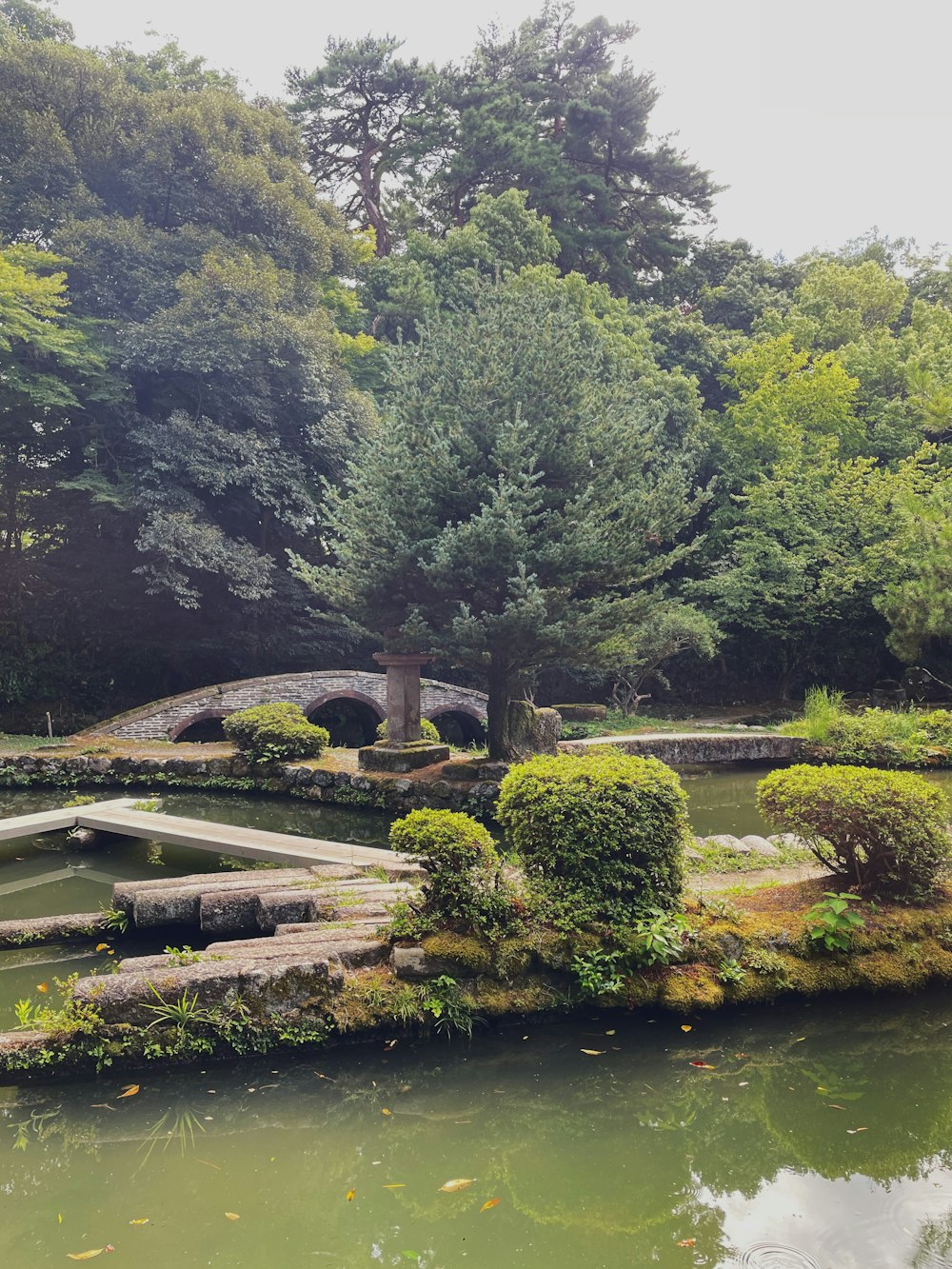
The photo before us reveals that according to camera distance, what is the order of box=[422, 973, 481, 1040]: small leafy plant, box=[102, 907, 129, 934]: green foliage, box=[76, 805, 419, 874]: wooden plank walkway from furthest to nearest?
box=[76, 805, 419, 874]: wooden plank walkway
box=[102, 907, 129, 934]: green foliage
box=[422, 973, 481, 1040]: small leafy plant

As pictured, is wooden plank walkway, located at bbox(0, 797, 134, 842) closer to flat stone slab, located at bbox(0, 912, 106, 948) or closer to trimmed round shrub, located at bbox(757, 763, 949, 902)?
flat stone slab, located at bbox(0, 912, 106, 948)

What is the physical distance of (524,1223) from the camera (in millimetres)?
3221

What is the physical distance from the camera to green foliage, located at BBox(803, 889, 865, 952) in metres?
5.04

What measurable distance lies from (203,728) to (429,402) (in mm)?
10182

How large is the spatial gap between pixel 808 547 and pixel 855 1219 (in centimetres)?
1877

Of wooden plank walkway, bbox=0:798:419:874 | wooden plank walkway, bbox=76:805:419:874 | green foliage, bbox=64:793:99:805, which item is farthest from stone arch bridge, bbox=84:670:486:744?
wooden plank walkway, bbox=76:805:419:874

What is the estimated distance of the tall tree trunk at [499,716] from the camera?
11977 millimetres

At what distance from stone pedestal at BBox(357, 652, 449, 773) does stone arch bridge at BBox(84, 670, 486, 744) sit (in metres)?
4.81

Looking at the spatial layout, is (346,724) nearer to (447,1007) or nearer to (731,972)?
(447,1007)

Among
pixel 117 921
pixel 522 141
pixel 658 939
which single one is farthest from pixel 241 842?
pixel 522 141

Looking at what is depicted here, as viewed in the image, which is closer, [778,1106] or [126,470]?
[778,1106]

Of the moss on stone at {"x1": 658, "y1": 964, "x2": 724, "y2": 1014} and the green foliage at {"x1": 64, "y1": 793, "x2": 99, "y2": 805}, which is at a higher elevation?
the green foliage at {"x1": 64, "y1": 793, "x2": 99, "y2": 805}

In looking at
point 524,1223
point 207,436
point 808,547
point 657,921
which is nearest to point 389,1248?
point 524,1223

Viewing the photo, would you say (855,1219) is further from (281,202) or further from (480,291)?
(281,202)
